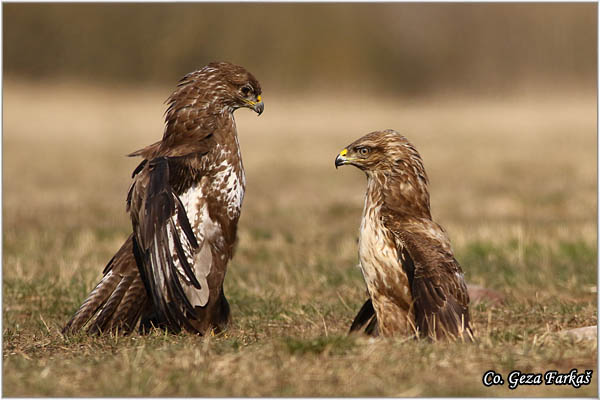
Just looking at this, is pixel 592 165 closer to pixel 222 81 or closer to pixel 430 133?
pixel 430 133

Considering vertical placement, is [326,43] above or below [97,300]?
above

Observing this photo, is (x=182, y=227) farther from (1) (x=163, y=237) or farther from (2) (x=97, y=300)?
(2) (x=97, y=300)

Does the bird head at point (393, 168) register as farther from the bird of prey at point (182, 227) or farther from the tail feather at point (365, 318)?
the bird of prey at point (182, 227)

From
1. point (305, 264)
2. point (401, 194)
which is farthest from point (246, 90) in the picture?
point (305, 264)

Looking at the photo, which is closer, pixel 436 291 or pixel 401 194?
pixel 436 291

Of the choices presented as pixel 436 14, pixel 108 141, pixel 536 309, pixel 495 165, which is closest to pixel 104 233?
pixel 536 309

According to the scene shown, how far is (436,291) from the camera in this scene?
5.52 metres

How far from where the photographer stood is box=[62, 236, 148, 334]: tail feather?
20.5 feet

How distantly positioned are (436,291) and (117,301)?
7.70ft

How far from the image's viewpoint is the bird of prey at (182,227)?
5.75m

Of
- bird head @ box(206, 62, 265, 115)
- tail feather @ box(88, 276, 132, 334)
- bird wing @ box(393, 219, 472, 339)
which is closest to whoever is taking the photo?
bird wing @ box(393, 219, 472, 339)

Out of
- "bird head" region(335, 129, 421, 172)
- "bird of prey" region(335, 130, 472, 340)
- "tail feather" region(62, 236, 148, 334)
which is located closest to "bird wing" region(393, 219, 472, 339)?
"bird of prey" region(335, 130, 472, 340)

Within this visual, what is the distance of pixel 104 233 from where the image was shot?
38.8 ft

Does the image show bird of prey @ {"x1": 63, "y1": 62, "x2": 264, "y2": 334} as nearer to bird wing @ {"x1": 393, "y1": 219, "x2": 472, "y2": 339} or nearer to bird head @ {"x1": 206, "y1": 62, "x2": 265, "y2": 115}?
bird head @ {"x1": 206, "y1": 62, "x2": 265, "y2": 115}
